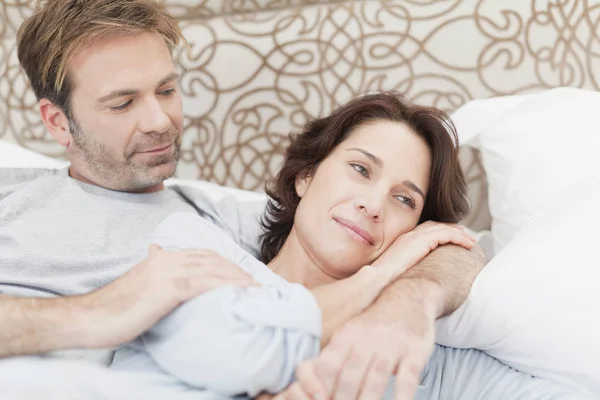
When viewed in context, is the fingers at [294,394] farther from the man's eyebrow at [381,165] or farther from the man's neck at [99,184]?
the man's neck at [99,184]

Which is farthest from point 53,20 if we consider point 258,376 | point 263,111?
point 258,376

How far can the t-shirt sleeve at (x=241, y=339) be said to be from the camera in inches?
31.0

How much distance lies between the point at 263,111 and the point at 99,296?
106cm

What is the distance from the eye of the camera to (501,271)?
42.1 inches

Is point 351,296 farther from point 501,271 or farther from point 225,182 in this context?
point 225,182

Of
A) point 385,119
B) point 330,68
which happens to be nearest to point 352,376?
point 385,119

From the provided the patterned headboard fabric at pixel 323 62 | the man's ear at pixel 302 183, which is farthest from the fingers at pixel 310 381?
the patterned headboard fabric at pixel 323 62

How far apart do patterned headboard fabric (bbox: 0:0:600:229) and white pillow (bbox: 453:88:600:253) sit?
0.25 meters

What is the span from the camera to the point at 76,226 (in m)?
1.30

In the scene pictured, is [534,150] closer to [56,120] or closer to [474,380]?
[474,380]

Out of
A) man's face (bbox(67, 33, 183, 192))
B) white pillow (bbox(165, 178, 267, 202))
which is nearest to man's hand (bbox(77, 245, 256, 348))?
man's face (bbox(67, 33, 183, 192))

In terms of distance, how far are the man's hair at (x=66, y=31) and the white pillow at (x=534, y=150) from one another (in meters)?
0.87

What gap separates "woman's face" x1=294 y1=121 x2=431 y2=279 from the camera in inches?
48.2

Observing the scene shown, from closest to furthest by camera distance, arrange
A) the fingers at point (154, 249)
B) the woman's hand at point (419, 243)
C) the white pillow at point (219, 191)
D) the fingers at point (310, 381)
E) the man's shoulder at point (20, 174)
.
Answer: the fingers at point (310, 381) → the fingers at point (154, 249) → the woman's hand at point (419, 243) → the man's shoulder at point (20, 174) → the white pillow at point (219, 191)
